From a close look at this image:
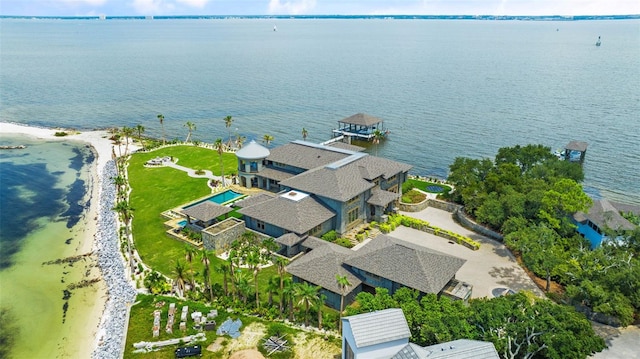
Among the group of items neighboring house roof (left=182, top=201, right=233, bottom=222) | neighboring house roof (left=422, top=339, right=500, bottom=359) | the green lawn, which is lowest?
the green lawn

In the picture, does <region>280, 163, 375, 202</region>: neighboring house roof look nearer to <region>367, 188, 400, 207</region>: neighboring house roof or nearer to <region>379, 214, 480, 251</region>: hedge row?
<region>367, 188, 400, 207</region>: neighboring house roof

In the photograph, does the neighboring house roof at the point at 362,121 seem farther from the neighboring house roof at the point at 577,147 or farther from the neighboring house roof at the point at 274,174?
the neighboring house roof at the point at 577,147

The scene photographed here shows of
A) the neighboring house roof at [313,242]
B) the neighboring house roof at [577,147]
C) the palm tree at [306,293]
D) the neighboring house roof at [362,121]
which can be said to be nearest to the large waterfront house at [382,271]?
the palm tree at [306,293]

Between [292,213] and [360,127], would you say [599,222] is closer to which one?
[292,213]

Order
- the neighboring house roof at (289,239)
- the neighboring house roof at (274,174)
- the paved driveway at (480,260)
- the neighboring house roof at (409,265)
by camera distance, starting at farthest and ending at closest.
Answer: the neighboring house roof at (274,174)
the neighboring house roof at (289,239)
the paved driveway at (480,260)
the neighboring house roof at (409,265)

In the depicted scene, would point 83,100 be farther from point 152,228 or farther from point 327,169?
point 327,169

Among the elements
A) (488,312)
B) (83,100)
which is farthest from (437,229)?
(83,100)

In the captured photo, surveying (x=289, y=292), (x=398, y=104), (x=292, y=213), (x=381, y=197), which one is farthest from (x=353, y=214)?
(x=398, y=104)

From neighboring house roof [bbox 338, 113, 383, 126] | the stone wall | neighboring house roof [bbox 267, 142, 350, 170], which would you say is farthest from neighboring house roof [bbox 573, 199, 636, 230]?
neighboring house roof [bbox 338, 113, 383, 126]
